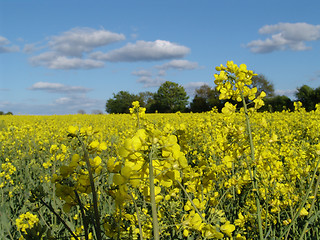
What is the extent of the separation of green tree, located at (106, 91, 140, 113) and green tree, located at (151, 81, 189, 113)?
216 inches

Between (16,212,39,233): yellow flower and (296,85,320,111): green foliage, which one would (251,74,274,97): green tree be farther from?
(16,212,39,233): yellow flower

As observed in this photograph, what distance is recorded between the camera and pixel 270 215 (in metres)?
2.59

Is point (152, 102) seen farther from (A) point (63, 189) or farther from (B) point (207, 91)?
(A) point (63, 189)

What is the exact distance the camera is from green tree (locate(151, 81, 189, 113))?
6562cm

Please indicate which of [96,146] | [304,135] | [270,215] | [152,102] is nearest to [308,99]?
[304,135]

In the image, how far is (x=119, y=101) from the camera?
212 ft

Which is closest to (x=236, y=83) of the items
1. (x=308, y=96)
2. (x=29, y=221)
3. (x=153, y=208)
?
(x=153, y=208)

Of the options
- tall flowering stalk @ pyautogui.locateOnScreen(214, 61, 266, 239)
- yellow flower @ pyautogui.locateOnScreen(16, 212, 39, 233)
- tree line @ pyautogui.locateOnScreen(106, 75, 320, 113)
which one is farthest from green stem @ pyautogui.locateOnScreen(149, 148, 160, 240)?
Result: tree line @ pyautogui.locateOnScreen(106, 75, 320, 113)

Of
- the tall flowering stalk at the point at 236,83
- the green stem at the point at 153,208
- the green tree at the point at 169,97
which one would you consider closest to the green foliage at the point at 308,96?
the tall flowering stalk at the point at 236,83

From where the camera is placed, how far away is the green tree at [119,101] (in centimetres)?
6294

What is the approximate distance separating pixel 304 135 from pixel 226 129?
7.59 meters

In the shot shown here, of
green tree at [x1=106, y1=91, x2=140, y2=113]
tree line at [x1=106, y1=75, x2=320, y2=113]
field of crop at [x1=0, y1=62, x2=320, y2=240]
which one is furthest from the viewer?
green tree at [x1=106, y1=91, x2=140, y2=113]

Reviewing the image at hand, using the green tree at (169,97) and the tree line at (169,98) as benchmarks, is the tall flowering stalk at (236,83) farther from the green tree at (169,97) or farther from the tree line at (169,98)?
the green tree at (169,97)

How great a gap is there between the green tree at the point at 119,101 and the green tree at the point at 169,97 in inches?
216
